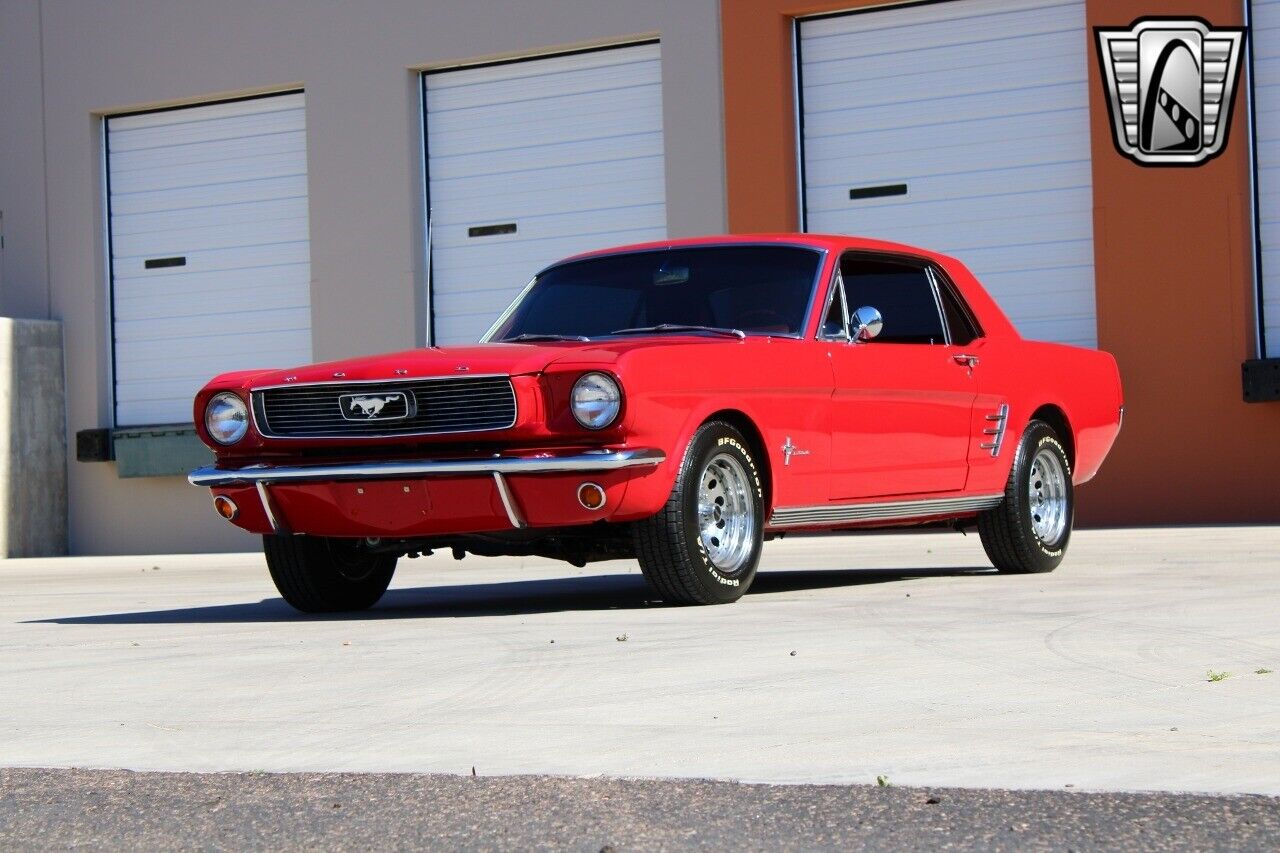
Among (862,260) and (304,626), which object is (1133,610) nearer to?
(862,260)

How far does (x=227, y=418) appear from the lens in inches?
313

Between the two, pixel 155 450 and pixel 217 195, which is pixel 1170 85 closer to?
pixel 217 195

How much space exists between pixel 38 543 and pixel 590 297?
1209 centimetres

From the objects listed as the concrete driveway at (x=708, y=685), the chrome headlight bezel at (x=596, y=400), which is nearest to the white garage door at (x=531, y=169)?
the concrete driveway at (x=708, y=685)

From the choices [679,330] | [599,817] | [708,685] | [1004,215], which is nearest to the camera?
[599,817]

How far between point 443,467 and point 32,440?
12947 millimetres

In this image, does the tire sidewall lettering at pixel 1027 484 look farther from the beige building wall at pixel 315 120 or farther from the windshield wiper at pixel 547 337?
the beige building wall at pixel 315 120

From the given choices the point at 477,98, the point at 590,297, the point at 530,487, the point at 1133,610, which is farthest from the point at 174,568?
the point at 1133,610

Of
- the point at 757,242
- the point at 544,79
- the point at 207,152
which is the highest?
the point at 544,79

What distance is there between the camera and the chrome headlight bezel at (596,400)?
7.15m

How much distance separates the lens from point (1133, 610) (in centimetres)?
716

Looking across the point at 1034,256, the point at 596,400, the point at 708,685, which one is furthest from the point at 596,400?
the point at 1034,256

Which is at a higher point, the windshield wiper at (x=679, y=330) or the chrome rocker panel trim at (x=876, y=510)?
the windshield wiper at (x=679, y=330)

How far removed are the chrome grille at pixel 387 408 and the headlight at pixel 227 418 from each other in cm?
10
